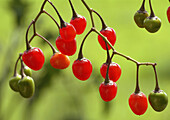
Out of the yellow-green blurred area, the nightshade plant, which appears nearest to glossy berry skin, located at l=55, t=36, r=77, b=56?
the nightshade plant

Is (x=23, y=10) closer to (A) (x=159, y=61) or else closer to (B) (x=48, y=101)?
(B) (x=48, y=101)

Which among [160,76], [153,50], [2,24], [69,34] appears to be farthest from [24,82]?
[2,24]

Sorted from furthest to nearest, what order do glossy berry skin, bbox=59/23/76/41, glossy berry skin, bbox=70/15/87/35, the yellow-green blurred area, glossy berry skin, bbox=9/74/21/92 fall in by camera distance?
the yellow-green blurred area < glossy berry skin, bbox=9/74/21/92 < glossy berry skin, bbox=70/15/87/35 < glossy berry skin, bbox=59/23/76/41

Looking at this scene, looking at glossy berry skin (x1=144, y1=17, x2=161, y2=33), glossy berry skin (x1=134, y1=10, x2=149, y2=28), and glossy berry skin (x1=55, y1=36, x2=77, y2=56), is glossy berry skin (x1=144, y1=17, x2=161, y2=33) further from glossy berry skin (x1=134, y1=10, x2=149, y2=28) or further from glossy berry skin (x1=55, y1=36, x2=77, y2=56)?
glossy berry skin (x1=55, y1=36, x2=77, y2=56)

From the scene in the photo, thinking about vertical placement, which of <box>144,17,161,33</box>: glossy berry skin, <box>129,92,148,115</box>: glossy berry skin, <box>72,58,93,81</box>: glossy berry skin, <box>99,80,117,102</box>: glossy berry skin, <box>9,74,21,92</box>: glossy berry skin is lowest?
<box>129,92,148,115</box>: glossy berry skin

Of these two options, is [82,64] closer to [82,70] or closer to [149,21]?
[82,70]

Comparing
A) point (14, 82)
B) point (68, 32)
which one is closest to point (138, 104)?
point (68, 32)
